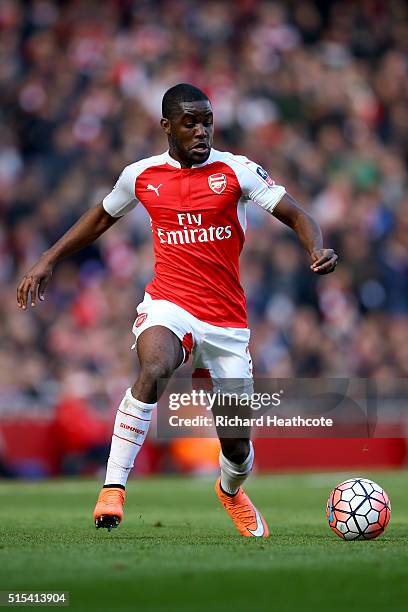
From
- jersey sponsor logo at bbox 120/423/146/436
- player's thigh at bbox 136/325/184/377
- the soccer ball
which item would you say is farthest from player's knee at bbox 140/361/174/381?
the soccer ball

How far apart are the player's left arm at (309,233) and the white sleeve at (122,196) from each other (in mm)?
951

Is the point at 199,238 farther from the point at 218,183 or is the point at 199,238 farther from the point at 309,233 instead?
A: the point at 309,233

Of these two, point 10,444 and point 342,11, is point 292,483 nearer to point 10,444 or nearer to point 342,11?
point 10,444

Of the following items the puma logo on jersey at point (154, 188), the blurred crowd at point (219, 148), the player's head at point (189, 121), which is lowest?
the puma logo on jersey at point (154, 188)

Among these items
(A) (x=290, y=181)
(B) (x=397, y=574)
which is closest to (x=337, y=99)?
(A) (x=290, y=181)

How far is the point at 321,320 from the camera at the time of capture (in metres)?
17.8

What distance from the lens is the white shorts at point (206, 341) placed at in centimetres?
764

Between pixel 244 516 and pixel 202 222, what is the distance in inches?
75.6

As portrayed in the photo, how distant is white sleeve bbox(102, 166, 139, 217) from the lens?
807 centimetres

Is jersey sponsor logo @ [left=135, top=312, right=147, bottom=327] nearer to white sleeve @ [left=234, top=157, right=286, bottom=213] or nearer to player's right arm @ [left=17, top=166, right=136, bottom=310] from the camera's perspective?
player's right arm @ [left=17, top=166, right=136, bottom=310]

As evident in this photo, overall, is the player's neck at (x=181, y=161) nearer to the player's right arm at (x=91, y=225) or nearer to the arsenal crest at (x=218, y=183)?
the arsenal crest at (x=218, y=183)

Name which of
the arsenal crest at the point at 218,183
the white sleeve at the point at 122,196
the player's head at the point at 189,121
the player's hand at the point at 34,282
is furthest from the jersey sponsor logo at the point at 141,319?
the player's head at the point at 189,121

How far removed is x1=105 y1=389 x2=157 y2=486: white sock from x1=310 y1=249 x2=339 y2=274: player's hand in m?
1.26

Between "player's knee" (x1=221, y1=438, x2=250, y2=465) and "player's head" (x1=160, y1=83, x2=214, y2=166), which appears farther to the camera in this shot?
"player's knee" (x1=221, y1=438, x2=250, y2=465)
